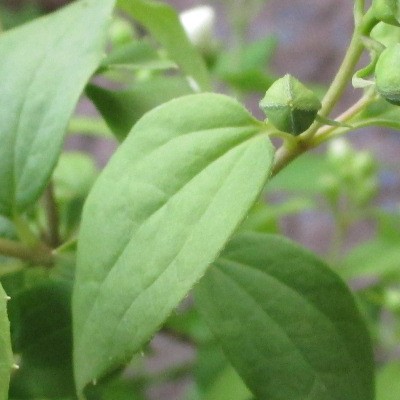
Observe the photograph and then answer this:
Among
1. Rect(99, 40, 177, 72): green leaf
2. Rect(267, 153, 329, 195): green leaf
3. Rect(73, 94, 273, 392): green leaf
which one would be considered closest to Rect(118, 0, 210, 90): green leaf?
Rect(99, 40, 177, 72): green leaf

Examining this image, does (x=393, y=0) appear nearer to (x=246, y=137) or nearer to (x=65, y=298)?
(x=246, y=137)

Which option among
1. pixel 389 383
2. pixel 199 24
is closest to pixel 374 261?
pixel 389 383

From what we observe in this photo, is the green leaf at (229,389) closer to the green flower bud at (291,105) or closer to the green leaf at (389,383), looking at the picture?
the green leaf at (389,383)

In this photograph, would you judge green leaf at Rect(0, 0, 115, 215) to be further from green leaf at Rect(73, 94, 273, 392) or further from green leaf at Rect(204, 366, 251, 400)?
green leaf at Rect(204, 366, 251, 400)

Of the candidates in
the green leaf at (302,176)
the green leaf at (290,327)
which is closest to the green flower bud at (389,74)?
the green leaf at (290,327)

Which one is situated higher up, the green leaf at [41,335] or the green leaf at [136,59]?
the green leaf at [136,59]

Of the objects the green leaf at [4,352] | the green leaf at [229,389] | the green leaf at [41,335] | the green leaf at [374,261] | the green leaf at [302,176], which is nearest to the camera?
the green leaf at [4,352]
